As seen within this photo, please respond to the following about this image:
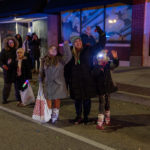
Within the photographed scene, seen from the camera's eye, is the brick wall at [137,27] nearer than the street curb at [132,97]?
No

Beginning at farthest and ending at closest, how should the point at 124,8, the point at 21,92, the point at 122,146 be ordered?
the point at 124,8 → the point at 21,92 → the point at 122,146

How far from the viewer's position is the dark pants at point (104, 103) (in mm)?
4609

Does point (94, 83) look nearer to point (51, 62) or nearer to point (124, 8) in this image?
point (51, 62)

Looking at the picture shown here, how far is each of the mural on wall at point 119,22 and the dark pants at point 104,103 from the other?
8.63 metres

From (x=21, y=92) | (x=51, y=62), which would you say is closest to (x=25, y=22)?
(x=21, y=92)

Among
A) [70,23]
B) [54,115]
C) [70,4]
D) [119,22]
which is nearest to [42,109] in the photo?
[54,115]

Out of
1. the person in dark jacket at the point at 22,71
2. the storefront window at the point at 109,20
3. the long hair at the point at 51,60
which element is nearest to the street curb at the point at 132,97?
the person in dark jacket at the point at 22,71

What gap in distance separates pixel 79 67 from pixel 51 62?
59cm

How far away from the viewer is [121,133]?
4.43 meters

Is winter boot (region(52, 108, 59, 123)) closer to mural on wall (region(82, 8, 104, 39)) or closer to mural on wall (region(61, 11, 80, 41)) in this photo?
mural on wall (region(82, 8, 104, 39))

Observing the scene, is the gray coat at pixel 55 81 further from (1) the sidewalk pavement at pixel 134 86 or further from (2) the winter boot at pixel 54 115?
(1) the sidewalk pavement at pixel 134 86

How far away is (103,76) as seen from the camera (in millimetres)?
4539

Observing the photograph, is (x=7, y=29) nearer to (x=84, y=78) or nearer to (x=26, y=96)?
(x=26, y=96)

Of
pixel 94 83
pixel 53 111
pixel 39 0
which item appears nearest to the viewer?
pixel 94 83
